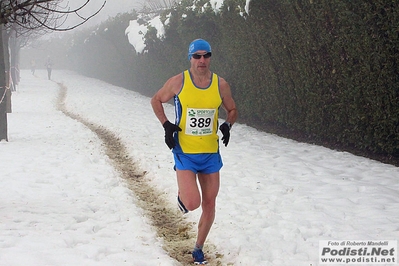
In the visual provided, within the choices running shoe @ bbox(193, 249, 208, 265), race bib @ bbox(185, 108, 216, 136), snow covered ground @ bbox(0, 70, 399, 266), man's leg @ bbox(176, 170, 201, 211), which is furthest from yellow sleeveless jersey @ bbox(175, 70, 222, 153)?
snow covered ground @ bbox(0, 70, 399, 266)

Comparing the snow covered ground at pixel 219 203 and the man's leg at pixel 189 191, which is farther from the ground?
the man's leg at pixel 189 191

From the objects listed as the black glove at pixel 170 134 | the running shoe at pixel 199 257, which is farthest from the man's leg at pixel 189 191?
the running shoe at pixel 199 257

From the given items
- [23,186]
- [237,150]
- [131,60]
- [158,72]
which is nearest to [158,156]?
[237,150]

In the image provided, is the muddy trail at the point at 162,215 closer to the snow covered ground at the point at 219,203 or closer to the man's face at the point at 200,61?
the snow covered ground at the point at 219,203

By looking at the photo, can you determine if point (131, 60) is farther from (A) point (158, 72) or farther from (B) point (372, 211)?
(B) point (372, 211)

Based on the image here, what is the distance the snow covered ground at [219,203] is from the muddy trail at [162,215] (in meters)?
0.13

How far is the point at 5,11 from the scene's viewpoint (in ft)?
19.0

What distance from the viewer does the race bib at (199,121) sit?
4.56 meters

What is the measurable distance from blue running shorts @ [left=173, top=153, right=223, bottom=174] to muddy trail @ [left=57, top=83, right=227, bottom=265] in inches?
40.2

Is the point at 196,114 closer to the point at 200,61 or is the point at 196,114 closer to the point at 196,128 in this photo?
the point at 196,128

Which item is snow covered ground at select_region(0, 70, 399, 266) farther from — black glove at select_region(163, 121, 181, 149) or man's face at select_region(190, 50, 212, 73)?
man's face at select_region(190, 50, 212, 73)

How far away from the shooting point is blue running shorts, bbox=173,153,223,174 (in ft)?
15.0

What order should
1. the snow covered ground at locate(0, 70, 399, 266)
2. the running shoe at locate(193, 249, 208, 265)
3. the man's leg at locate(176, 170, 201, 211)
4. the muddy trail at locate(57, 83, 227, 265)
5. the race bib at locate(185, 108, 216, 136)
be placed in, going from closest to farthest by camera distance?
1. the man's leg at locate(176, 170, 201, 211)
2. the race bib at locate(185, 108, 216, 136)
3. the running shoe at locate(193, 249, 208, 265)
4. the snow covered ground at locate(0, 70, 399, 266)
5. the muddy trail at locate(57, 83, 227, 265)

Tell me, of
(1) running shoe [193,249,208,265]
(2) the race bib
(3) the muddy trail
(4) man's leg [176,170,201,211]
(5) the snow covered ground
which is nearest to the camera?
(4) man's leg [176,170,201,211]
